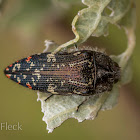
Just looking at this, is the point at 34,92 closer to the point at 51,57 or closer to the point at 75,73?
the point at 51,57

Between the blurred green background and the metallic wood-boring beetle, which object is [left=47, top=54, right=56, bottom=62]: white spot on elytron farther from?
the blurred green background

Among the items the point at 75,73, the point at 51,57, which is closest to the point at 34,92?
the point at 51,57

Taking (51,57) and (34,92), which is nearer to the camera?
(51,57)

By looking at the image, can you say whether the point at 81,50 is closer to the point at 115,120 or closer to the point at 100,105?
the point at 100,105

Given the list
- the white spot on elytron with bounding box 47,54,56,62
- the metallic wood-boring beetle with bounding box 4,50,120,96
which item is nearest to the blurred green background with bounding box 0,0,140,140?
the metallic wood-boring beetle with bounding box 4,50,120,96

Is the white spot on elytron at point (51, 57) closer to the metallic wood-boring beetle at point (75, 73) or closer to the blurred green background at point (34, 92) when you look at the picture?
the metallic wood-boring beetle at point (75, 73)
